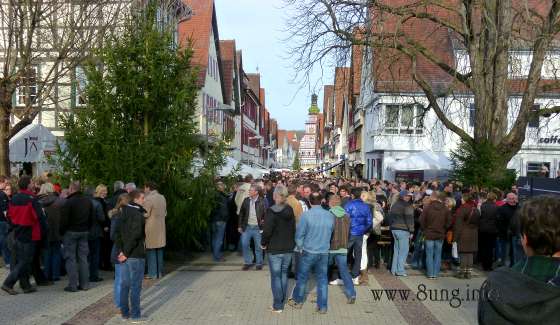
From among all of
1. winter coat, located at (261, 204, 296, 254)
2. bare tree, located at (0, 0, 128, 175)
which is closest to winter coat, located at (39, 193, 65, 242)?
winter coat, located at (261, 204, 296, 254)

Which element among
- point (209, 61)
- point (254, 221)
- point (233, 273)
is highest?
point (209, 61)

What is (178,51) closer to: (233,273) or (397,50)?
(233,273)

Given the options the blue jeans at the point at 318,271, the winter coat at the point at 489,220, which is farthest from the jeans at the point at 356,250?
the winter coat at the point at 489,220

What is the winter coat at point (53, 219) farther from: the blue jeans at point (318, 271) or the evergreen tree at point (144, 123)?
the blue jeans at point (318, 271)

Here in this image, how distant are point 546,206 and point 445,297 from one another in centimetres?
825

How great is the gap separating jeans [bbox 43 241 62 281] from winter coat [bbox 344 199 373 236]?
5288 millimetres

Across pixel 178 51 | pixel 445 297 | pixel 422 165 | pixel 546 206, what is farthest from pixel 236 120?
pixel 546 206

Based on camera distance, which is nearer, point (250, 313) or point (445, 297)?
point (250, 313)

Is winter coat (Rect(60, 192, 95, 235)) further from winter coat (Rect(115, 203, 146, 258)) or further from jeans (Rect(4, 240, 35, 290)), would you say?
winter coat (Rect(115, 203, 146, 258))

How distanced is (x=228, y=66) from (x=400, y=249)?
39.5 meters

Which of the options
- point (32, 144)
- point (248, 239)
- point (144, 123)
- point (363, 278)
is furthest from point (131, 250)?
point (32, 144)

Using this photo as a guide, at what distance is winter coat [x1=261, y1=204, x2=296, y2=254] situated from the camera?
9008 mm

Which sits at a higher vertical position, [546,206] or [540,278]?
[546,206]

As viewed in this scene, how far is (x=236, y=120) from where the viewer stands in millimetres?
56344
